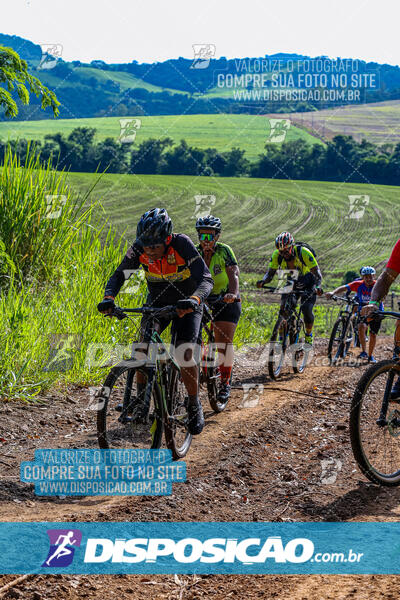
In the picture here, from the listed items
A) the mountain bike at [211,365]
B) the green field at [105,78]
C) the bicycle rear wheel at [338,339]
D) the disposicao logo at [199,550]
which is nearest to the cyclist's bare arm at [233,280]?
the mountain bike at [211,365]

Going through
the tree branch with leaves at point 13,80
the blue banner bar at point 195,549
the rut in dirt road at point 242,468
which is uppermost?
the tree branch with leaves at point 13,80

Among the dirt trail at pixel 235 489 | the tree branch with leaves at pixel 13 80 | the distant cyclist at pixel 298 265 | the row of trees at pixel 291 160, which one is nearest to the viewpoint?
the dirt trail at pixel 235 489

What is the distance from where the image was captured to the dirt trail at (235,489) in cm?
359

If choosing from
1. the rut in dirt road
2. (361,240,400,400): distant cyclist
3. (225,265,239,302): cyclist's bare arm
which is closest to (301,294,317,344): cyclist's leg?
the rut in dirt road

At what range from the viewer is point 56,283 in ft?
30.6

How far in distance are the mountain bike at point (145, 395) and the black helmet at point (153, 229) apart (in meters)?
0.54

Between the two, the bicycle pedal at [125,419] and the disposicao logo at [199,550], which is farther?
the bicycle pedal at [125,419]

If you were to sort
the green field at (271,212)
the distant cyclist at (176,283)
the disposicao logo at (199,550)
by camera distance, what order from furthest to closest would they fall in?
the green field at (271,212) < the distant cyclist at (176,283) < the disposicao logo at (199,550)

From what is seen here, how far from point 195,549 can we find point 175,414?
5.38ft

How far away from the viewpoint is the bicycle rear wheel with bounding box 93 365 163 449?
16.6ft

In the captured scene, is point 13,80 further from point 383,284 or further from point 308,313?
point 308,313

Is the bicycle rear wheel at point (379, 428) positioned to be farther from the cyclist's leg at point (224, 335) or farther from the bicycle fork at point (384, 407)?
the cyclist's leg at point (224, 335)

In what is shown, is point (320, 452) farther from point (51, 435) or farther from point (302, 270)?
point (302, 270)

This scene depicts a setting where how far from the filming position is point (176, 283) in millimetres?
5699
